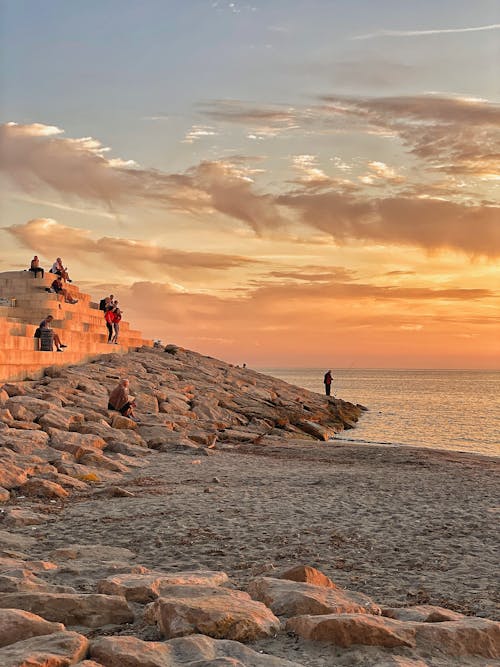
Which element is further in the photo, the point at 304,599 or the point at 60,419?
the point at 60,419

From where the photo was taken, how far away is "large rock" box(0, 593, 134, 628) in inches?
236

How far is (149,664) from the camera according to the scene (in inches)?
193

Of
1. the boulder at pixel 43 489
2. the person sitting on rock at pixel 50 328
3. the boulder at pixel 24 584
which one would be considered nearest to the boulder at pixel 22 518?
the boulder at pixel 43 489

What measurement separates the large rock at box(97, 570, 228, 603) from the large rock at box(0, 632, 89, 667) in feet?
4.38

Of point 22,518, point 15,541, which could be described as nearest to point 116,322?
point 22,518

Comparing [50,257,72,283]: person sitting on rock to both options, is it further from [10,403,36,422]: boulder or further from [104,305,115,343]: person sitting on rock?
[10,403,36,422]: boulder

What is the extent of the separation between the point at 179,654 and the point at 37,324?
28.9m

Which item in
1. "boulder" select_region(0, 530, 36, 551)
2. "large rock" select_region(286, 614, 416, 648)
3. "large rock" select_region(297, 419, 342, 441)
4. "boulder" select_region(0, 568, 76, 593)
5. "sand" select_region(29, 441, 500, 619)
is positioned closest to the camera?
"large rock" select_region(286, 614, 416, 648)

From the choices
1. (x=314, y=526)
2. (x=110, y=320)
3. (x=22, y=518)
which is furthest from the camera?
(x=110, y=320)

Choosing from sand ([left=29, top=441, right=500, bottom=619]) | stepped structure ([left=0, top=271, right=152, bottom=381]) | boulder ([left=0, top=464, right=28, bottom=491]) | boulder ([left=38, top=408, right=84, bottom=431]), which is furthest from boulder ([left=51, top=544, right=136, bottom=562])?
stepped structure ([left=0, top=271, right=152, bottom=381])

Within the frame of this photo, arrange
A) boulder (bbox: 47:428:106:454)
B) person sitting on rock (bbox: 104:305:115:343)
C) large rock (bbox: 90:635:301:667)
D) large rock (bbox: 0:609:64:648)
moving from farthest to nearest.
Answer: person sitting on rock (bbox: 104:305:115:343) < boulder (bbox: 47:428:106:454) < large rock (bbox: 0:609:64:648) < large rock (bbox: 90:635:301:667)

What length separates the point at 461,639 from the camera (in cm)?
570

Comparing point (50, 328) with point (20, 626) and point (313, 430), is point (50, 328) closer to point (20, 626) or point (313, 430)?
point (313, 430)

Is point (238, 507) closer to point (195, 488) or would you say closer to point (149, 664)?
point (195, 488)
